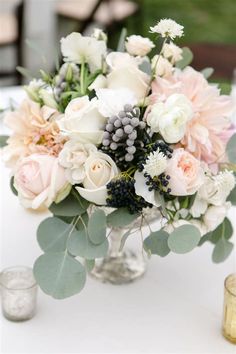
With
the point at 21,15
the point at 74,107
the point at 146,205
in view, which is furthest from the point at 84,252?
the point at 21,15

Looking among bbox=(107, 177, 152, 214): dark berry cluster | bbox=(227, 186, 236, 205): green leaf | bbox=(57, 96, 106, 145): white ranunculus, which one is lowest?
bbox=(227, 186, 236, 205): green leaf

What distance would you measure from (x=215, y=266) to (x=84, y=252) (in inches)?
14.5

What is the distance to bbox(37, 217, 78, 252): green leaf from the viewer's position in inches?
42.7

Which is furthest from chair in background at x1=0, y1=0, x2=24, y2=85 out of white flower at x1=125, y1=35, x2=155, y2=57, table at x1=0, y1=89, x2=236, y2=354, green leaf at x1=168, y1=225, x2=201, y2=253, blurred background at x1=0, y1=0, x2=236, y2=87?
green leaf at x1=168, y1=225, x2=201, y2=253

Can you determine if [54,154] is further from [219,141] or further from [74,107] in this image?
[219,141]

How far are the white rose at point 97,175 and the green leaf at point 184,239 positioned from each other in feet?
0.41

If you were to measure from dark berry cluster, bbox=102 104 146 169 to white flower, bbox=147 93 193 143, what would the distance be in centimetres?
2

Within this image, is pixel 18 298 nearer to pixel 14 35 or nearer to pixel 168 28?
pixel 168 28

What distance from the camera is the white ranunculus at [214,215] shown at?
1.09 metres

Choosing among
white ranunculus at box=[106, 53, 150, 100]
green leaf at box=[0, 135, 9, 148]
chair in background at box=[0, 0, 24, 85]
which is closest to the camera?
white ranunculus at box=[106, 53, 150, 100]

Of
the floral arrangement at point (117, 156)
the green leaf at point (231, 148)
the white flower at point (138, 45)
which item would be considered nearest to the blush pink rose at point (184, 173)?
the floral arrangement at point (117, 156)

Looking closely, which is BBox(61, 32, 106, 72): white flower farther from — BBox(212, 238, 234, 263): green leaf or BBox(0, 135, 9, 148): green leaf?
BBox(212, 238, 234, 263): green leaf

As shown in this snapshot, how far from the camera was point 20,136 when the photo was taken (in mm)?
1151

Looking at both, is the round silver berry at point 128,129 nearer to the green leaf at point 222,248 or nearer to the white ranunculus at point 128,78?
the white ranunculus at point 128,78
